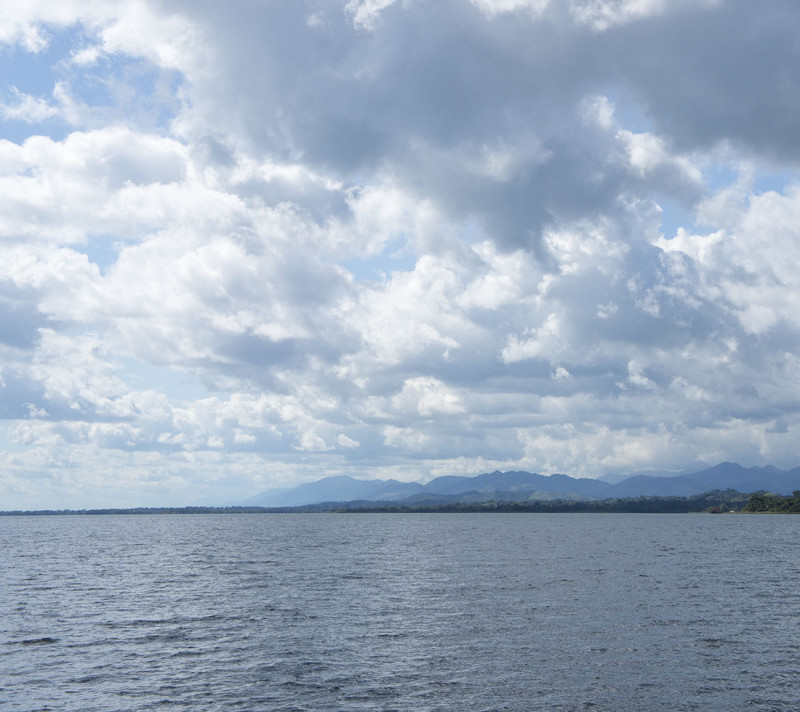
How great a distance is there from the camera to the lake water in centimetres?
4312

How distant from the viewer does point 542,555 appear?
134375mm

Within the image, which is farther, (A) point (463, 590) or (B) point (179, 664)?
(A) point (463, 590)

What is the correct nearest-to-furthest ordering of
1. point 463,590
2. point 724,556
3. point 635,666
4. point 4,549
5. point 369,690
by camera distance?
point 369,690 < point 635,666 < point 463,590 < point 724,556 < point 4,549

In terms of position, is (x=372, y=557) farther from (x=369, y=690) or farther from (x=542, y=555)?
(x=369, y=690)

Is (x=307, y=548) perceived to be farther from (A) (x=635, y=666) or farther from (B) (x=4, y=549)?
(A) (x=635, y=666)

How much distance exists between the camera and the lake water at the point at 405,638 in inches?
1698

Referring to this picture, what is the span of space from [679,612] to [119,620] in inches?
2116

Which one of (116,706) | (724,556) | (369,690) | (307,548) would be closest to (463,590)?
(369,690)

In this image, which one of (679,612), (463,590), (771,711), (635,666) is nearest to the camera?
(771,711)

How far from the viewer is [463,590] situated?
279 feet

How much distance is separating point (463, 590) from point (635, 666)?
3760 centimetres

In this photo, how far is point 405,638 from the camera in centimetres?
5844

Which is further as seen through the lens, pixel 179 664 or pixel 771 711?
pixel 179 664

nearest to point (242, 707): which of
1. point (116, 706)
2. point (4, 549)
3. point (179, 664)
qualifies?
point (116, 706)
